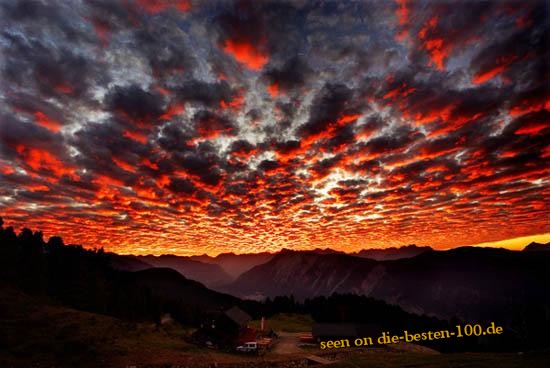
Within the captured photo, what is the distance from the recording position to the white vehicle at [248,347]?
60406mm

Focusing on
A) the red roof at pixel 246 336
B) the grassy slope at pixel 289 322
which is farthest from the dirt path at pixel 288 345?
the grassy slope at pixel 289 322

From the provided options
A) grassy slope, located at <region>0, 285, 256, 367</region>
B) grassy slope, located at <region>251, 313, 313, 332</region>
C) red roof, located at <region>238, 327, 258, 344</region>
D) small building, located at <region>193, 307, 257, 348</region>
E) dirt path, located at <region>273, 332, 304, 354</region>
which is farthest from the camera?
grassy slope, located at <region>251, 313, 313, 332</region>

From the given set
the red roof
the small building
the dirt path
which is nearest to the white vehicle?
the red roof

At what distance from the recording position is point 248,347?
201 feet

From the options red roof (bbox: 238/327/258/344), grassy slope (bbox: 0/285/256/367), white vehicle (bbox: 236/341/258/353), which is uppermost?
grassy slope (bbox: 0/285/256/367)

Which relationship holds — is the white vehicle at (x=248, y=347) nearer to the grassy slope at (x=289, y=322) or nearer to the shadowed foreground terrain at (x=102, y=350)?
the shadowed foreground terrain at (x=102, y=350)

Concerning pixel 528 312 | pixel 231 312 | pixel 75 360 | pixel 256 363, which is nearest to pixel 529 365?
pixel 256 363

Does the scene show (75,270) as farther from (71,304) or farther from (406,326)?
(406,326)

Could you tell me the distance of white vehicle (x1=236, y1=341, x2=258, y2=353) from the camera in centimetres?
6041

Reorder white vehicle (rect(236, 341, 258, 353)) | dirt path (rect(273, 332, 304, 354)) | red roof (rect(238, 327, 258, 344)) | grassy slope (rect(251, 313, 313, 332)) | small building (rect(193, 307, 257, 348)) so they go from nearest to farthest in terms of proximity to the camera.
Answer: white vehicle (rect(236, 341, 258, 353)) → red roof (rect(238, 327, 258, 344)) → small building (rect(193, 307, 257, 348)) → dirt path (rect(273, 332, 304, 354)) → grassy slope (rect(251, 313, 313, 332))

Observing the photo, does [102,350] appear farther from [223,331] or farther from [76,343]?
[223,331]

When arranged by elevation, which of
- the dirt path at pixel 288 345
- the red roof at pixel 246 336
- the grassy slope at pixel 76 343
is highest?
the grassy slope at pixel 76 343

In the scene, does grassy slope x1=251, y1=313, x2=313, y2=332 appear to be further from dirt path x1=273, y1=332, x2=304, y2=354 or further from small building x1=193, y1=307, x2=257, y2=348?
small building x1=193, y1=307, x2=257, y2=348

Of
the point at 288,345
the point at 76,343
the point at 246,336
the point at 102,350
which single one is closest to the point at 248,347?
the point at 246,336
